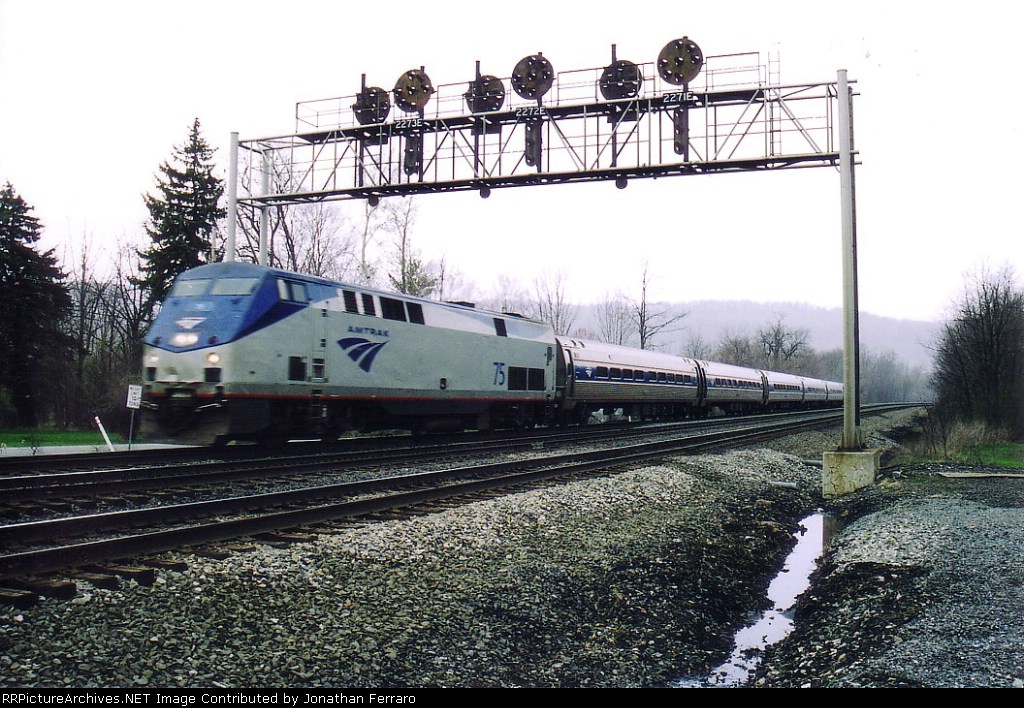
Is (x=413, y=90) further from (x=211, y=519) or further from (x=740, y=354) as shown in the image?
(x=740, y=354)

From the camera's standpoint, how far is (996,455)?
20828 mm

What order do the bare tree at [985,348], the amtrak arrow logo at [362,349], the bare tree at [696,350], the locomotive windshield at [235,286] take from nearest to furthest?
1. the locomotive windshield at [235,286]
2. the amtrak arrow logo at [362,349]
3. the bare tree at [985,348]
4. the bare tree at [696,350]

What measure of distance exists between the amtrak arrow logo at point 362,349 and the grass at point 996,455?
13973 mm

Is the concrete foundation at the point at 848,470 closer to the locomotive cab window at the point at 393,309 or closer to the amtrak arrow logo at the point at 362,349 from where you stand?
the amtrak arrow logo at the point at 362,349

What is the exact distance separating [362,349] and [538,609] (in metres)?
Answer: 10.5

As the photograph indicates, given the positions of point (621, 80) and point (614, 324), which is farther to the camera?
point (614, 324)

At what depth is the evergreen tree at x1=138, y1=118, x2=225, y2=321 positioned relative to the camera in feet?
105

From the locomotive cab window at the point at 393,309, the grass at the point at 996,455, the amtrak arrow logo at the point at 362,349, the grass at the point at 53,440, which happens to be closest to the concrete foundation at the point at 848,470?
the grass at the point at 996,455

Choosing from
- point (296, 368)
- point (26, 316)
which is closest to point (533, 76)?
point (296, 368)

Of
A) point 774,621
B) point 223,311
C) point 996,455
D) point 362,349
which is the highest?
point 223,311

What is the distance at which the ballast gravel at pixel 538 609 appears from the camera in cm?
439

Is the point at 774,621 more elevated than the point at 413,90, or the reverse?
the point at 413,90

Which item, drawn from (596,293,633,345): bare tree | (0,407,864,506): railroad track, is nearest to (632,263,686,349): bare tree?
(596,293,633,345): bare tree

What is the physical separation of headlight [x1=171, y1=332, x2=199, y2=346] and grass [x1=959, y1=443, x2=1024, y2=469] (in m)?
17.0
